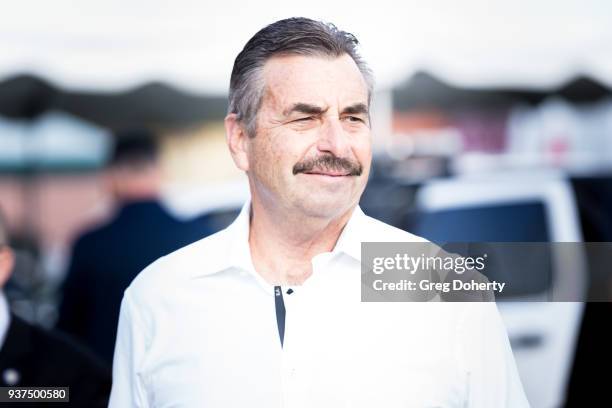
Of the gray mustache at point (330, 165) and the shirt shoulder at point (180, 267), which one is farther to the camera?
the shirt shoulder at point (180, 267)

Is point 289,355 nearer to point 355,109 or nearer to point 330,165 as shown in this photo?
point 330,165

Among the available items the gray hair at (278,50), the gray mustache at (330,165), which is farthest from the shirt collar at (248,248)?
the gray hair at (278,50)

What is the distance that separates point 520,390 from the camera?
5.66 ft

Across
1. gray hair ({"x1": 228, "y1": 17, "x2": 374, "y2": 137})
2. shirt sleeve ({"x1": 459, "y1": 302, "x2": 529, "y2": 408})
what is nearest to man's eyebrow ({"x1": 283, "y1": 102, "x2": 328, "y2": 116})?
gray hair ({"x1": 228, "y1": 17, "x2": 374, "y2": 137})

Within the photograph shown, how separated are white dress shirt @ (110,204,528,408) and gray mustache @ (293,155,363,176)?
6.1 inches

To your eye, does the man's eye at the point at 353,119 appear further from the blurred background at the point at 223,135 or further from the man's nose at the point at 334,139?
the blurred background at the point at 223,135

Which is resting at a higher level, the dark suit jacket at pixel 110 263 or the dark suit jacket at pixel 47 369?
the dark suit jacket at pixel 110 263

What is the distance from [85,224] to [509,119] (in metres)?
1.42

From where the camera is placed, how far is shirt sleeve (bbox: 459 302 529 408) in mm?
1688

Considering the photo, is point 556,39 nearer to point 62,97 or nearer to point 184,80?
point 184,80

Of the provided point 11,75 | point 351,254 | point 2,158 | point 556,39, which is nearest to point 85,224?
point 2,158

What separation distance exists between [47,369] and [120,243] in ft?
1.49

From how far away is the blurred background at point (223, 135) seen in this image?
8.25 feet

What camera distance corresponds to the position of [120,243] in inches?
100.0
